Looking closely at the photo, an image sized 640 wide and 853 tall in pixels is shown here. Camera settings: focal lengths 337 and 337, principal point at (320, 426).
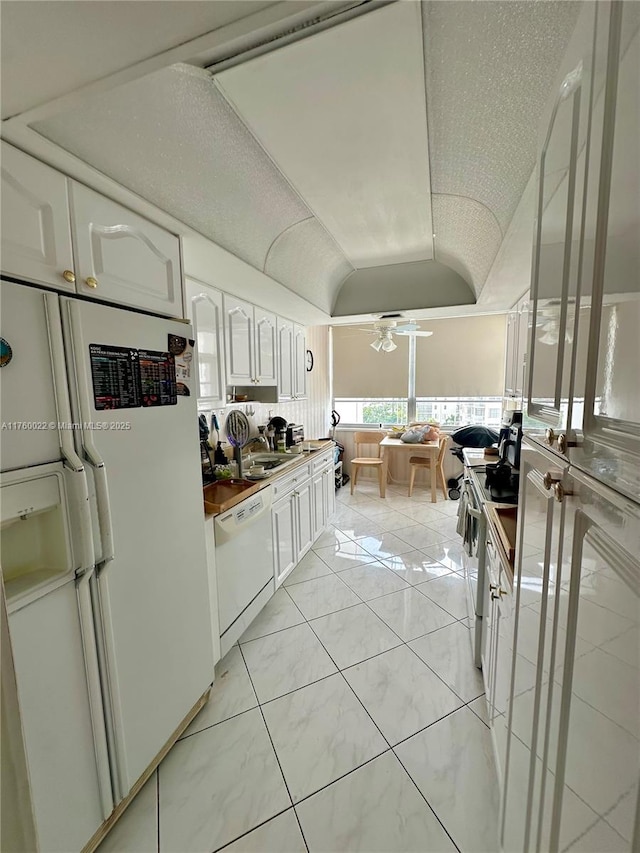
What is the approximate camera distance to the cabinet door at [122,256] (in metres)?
1.16

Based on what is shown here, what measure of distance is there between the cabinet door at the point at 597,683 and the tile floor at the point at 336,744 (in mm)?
912

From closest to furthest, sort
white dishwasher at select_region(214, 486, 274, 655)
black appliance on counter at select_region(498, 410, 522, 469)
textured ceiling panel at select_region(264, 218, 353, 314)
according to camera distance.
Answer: white dishwasher at select_region(214, 486, 274, 655) < black appliance on counter at select_region(498, 410, 522, 469) < textured ceiling panel at select_region(264, 218, 353, 314)

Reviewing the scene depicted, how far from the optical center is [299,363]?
3660 millimetres

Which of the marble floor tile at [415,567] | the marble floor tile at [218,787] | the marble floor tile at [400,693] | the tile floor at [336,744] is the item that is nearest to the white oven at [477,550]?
the tile floor at [336,744]

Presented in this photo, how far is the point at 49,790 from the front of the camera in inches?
39.5

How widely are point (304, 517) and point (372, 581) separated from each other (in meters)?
0.77

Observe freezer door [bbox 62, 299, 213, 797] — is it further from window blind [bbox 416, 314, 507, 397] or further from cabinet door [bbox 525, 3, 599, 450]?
window blind [bbox 416, 314, 507, 397]

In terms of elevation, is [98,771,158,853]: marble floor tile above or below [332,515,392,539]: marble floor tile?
below

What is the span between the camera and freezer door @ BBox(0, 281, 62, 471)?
913mm

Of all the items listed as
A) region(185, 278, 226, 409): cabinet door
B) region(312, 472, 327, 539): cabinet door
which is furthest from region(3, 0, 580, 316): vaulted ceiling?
region(312, 472, 327, 539): cabinet door

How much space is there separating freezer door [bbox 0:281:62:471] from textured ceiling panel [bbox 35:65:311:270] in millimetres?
517

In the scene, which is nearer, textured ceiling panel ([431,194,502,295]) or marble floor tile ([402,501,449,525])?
textured ceiling panel ([431,194,502,295])

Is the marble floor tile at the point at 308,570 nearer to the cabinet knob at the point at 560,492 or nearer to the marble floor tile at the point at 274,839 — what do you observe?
the marble floor tile at the point at 274,839

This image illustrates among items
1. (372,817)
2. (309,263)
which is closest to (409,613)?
(372,817)
